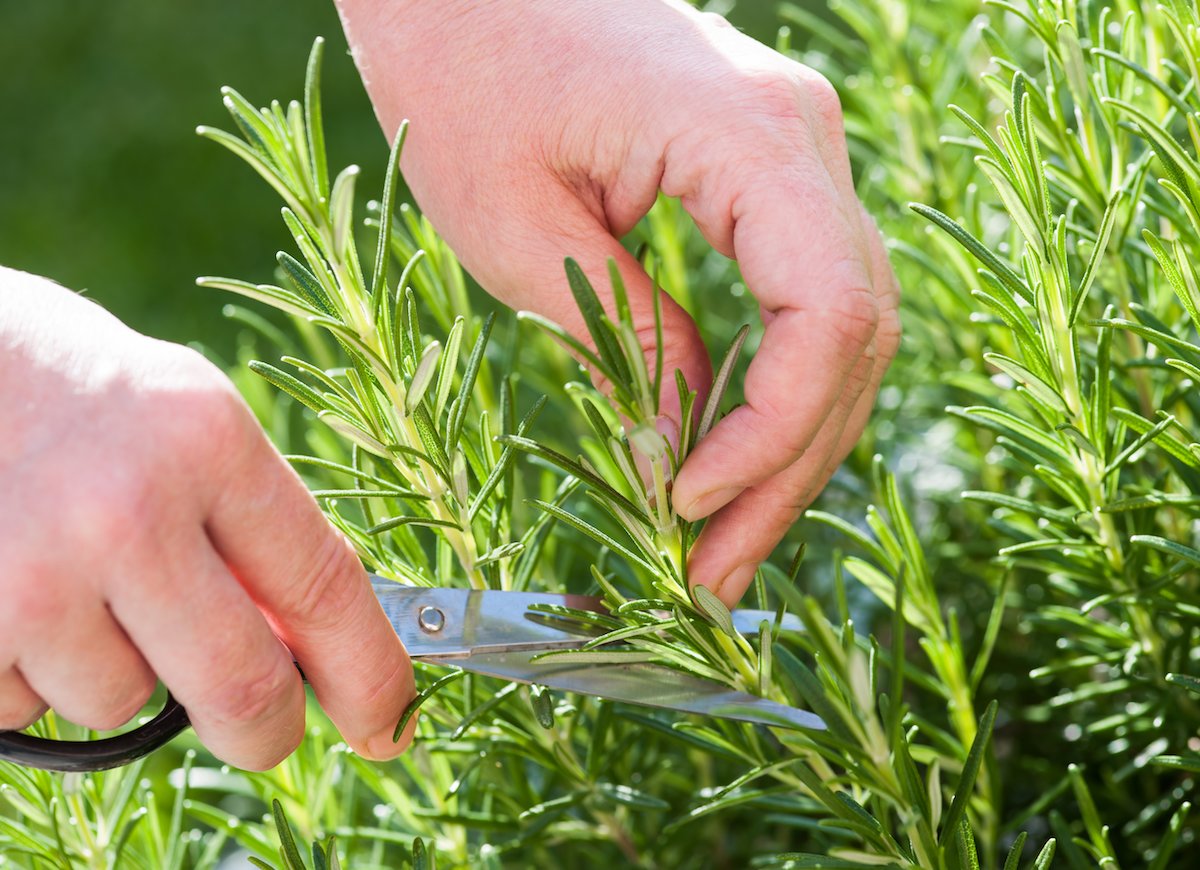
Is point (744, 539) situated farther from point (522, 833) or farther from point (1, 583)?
point (1, 583)

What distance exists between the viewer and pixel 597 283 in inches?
42.5

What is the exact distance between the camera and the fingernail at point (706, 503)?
3.06ft

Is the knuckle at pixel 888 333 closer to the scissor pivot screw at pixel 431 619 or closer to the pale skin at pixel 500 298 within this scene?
the pale skin at pixel 500 298

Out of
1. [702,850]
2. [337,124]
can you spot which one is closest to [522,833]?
[702,850]

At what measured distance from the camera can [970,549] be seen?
142 cm

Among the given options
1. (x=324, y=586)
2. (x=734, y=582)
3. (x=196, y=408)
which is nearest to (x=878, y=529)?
(x=734, y=582)

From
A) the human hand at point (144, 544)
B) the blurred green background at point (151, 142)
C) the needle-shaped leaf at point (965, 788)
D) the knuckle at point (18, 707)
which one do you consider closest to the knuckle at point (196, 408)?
the human hand at point (144, 544)

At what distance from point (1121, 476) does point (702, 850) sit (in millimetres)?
661

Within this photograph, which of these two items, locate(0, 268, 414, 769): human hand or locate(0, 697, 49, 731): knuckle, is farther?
locate(0, 697, 49, 731): knuckle

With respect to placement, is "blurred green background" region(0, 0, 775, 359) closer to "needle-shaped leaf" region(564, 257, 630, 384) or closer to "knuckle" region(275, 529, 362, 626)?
"knuckle" region(275, 529, 362, 626)

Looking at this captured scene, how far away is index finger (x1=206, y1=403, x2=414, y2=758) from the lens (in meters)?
0.83

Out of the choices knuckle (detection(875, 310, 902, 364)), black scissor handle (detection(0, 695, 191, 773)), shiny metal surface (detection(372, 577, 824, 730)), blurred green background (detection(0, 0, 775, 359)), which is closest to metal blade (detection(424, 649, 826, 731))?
shiny metal surface (detection(372, 577, 824, 730))

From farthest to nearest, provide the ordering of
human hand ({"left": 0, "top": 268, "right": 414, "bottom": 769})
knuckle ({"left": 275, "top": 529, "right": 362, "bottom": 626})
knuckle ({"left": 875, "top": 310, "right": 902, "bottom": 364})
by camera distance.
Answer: knuckle ({"left": 875, "top": 310, "right": 902, "bottom": 364}) → knuckle ({"left": 275, "top": 529, "right": 362, "bottom": 626}) → human hand ({"left": 0, "top": 268, "right": 414, "bottom": 769})

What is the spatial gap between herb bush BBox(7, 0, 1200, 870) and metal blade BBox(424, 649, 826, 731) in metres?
0.02
